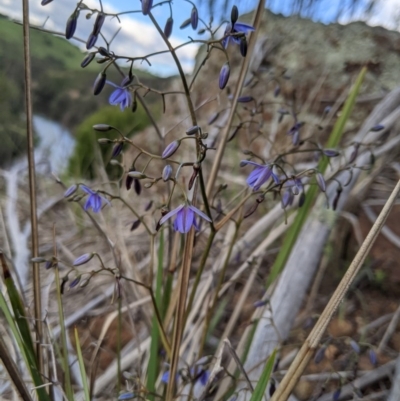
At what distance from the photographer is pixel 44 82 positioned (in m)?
1.79

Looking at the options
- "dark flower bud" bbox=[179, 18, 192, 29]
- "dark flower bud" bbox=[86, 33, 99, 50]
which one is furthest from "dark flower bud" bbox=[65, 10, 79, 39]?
"dark flower bud" bbox=[179, 18, 192, 29]

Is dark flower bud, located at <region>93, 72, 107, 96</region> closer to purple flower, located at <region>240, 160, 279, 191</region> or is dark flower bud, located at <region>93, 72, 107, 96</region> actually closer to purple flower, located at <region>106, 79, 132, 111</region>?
purple flower, located at <region>106, 79, 132, 111</region>

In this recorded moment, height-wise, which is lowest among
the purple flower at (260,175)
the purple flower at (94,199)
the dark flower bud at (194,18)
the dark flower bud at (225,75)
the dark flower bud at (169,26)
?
the purple flower at (94,199)

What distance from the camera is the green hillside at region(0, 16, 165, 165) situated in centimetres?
74

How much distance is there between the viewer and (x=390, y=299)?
1042 millimetres

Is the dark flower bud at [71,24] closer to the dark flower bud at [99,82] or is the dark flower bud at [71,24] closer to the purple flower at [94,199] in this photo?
the dark flower bud at [99,82]

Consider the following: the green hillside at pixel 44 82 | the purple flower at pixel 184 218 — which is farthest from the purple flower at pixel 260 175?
the green hillside at pixel 44 82

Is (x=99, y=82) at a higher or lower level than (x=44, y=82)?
higher

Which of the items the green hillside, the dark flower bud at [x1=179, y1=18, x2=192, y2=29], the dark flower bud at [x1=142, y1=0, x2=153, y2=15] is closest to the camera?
the dark flower bud at [x1=142, y1=0, x2=153, y2=15]

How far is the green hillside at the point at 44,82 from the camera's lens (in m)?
0.74

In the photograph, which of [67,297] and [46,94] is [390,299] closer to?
[67,297]

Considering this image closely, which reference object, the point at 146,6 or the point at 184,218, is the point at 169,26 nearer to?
the point at 146,6

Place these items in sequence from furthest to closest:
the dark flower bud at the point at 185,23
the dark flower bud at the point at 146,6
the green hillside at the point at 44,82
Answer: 1. the green hillside at the point at 44,82
2. the dark flower bud at the point at 185,23
3. the dark flower bud at the point at 146,6

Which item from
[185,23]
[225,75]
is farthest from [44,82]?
[225,75]
